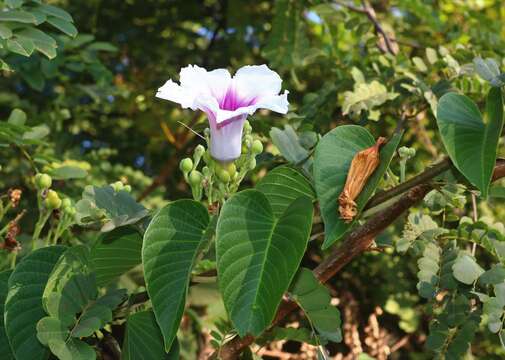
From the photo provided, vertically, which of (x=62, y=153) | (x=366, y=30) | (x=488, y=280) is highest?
(x=488, y=280)

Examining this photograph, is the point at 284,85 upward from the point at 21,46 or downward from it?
downward

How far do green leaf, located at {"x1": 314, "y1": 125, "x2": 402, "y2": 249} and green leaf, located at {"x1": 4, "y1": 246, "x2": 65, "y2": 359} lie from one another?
1.15 feet

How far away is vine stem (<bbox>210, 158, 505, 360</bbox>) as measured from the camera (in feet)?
3.19

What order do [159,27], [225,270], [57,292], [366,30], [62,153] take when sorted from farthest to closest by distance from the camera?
[159,27]
[62,153]
[366,30]
[57,292]
[225,270]

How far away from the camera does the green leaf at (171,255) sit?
0.84 m

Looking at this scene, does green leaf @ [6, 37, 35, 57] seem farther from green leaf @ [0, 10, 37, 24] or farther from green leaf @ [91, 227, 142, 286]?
green leaf @ [91, 227, 142, 286]

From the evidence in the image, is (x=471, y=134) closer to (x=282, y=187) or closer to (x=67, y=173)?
(x=282, y=187)

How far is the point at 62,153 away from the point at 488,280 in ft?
4.25

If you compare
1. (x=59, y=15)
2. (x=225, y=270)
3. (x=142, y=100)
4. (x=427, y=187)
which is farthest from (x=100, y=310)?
(x=142, y=100)

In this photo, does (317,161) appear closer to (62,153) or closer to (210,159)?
(210,159)

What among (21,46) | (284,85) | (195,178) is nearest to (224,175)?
(195,178)

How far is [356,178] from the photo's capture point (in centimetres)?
89

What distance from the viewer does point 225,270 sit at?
0.82 meters

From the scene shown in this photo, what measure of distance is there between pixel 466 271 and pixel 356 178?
0.27m
